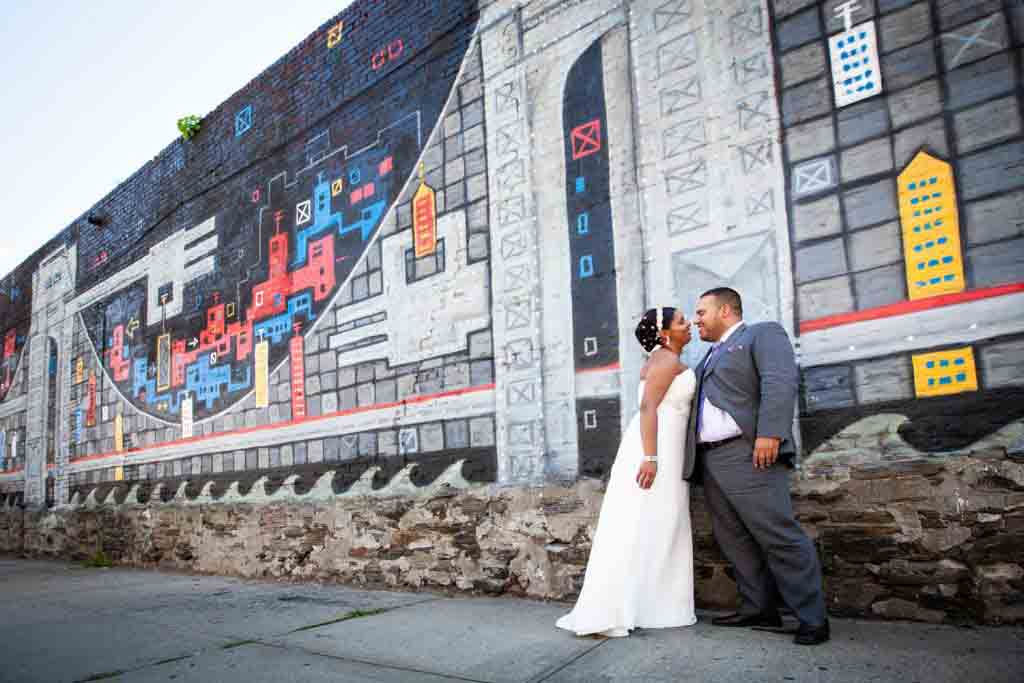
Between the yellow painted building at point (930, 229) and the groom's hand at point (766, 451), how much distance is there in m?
0.96

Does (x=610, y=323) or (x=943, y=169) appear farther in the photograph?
(x=610, y=323)

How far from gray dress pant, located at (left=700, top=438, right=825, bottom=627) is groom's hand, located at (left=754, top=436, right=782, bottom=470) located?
2.4 inches

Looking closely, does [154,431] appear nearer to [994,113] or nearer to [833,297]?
[833,297]

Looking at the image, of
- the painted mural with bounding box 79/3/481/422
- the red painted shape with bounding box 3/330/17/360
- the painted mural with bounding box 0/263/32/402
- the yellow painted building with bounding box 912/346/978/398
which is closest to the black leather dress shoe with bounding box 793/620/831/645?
the yellow painted building with bounding box 912/346/978/398

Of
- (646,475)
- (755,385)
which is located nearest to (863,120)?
(755,385)

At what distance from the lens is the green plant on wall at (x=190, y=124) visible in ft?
27.6

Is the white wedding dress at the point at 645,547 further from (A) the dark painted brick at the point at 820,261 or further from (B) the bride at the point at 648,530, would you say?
(A) the dark painted brick at the point at 820,261

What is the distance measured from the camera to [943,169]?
3.24 metres

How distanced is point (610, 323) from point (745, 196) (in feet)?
3.40

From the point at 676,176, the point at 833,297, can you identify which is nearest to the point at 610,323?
the point at 676,176

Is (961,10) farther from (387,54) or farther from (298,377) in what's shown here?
(298,377)

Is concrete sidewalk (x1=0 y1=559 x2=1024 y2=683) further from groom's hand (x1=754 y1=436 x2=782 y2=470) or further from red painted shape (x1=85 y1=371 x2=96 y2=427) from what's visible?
red painted shape (x1=85 y1=371 x2=96 y2=427)

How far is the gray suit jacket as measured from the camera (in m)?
3.04

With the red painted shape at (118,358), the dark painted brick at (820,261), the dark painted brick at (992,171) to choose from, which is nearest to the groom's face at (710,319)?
the dark painted brick at (820,261)
